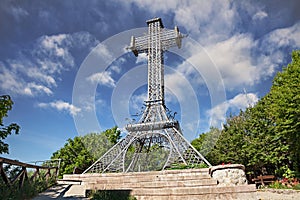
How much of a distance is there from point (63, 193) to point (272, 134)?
1233 centimetres

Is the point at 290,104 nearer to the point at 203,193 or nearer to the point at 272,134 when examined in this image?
the point at 272,134

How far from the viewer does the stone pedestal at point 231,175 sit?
698 centimetres

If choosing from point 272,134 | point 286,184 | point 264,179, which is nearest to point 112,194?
point 286,184

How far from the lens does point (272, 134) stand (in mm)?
13438

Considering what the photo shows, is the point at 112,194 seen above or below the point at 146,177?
below

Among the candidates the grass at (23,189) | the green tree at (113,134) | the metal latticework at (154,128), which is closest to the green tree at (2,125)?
the grass at (23,189)

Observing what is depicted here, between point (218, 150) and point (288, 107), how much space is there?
28.8 feet

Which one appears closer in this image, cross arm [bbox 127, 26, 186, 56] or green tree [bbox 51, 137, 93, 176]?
cross arm [bbox 127, 26, 186, 56]

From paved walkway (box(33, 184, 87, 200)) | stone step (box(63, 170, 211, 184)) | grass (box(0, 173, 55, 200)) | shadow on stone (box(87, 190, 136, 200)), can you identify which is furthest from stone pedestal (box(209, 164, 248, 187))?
grass (box(0, 173, 55, 200))

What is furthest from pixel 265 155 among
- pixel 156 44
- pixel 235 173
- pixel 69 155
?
pixel 69 155

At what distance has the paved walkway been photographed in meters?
5.89

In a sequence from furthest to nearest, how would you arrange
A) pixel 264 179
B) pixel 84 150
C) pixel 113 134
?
pixel 113 134 → pixel 84 150 → pixel 264 179

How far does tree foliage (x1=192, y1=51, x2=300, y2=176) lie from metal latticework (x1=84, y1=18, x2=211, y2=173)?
14.0 ft

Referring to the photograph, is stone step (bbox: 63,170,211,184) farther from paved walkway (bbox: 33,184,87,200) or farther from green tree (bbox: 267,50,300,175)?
green tree (bbox: 267,50,300,175)
